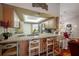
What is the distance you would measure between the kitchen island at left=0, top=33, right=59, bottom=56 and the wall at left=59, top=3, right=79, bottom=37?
0.24 metres

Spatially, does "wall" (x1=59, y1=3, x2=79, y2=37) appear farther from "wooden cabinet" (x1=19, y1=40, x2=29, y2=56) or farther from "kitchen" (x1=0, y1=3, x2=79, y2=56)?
"wooden cabinet" (x1=19, y1=40, x2=29, y2=56)

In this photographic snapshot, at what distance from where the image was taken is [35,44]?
183cm

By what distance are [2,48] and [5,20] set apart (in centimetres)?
37

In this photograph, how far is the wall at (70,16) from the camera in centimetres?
179

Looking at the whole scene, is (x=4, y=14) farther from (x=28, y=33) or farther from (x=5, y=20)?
(x=28, y=33)

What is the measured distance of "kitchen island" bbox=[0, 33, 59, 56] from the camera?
5.92 feet

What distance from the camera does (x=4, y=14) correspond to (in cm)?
177

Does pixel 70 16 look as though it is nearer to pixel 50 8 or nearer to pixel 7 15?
pixel 50 8

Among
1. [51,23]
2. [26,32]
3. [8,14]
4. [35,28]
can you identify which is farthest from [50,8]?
[8,14]

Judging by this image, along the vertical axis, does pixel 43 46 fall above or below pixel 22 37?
below

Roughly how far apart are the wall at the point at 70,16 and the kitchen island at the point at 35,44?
0.78 feet

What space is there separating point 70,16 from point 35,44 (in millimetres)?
603

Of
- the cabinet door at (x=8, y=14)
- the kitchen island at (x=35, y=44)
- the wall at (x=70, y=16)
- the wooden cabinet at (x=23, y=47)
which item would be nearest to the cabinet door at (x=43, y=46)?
the kitchen island at (x=35, y=44)

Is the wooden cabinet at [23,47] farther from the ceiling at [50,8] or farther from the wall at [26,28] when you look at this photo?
the ceiling at [50,8]
